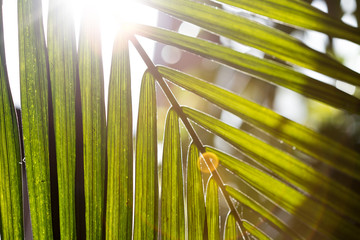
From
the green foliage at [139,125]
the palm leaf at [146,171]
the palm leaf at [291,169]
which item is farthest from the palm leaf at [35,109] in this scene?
the palm leaf at [291,169]

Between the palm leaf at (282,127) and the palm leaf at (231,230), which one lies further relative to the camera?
the palm leaf at (231,230)

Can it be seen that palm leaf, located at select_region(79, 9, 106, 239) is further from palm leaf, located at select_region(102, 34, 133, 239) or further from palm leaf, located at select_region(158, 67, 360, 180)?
palm leaf, located at select_region(158, 67, 360, 180)

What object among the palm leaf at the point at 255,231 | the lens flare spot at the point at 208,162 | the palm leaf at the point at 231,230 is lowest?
the palm leaf at the point at 255,231

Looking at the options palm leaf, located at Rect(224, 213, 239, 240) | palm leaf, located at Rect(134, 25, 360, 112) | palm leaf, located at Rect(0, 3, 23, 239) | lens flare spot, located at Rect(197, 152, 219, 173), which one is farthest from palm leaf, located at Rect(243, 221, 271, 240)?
palm leaf, located at Rect(0, 3, 23, 239)

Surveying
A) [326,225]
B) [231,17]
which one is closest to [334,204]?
[326,225]

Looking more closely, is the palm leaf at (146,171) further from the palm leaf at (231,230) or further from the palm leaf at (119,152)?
the palm leaf at (231,230)

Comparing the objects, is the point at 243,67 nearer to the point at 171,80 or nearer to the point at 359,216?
the point at 171,80
